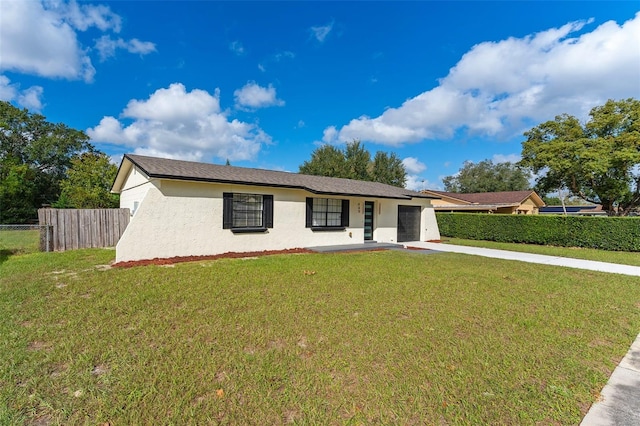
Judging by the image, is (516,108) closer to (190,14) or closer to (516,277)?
(516,277)

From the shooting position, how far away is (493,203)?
2467 cm

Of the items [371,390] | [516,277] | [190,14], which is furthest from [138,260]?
[516,277]

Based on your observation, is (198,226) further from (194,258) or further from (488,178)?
(488,178)

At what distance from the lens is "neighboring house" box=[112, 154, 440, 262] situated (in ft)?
→ 28.1

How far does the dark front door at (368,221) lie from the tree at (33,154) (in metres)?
27.8

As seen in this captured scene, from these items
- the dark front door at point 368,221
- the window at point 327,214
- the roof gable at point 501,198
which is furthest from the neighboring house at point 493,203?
the window at point 327,214

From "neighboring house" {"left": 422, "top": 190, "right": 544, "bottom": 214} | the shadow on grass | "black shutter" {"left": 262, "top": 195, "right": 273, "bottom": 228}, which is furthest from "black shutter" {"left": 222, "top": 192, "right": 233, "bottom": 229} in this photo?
"neighboring house" {"left": 422, "top": 190, "right": 544, "bottom": 214}

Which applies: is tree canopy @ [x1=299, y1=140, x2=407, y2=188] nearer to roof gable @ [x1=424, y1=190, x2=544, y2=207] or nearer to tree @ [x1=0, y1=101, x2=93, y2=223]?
roof gable @ [x1=424, y1=190, x2=544, y2=207]

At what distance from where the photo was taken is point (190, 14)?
10305 millimetres

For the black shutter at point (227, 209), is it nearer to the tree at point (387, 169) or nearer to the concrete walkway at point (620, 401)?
the concrete walkway at point (620, 401)

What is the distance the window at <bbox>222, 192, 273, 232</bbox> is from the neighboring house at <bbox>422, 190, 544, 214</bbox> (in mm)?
17889

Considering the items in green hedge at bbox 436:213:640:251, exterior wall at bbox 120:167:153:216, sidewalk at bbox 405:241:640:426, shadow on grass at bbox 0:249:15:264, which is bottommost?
sidewalk at bbox 405:241:640:426

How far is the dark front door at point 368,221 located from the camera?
14125 mm

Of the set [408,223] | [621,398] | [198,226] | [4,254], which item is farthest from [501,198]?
[4,254]
